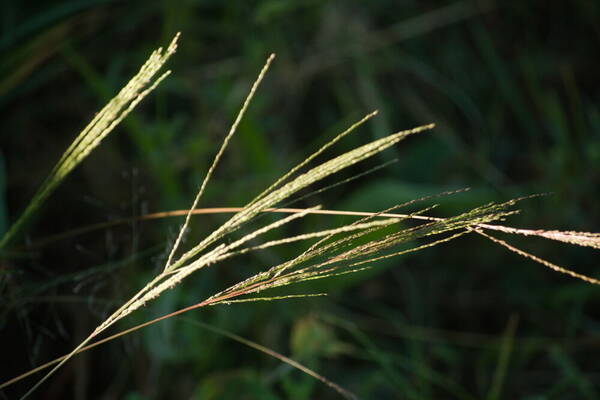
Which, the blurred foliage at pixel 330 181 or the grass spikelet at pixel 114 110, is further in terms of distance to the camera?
the blurred foliage at pixel 330 181

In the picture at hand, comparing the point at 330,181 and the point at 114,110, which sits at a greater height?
the point at 330,181

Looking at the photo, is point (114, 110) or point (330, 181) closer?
point (114, 110)

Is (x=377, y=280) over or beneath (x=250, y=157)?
beneath

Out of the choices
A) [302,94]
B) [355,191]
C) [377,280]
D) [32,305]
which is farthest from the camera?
[302,94]

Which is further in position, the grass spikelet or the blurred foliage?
the blurred foliage

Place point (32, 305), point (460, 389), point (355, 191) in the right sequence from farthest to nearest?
point (355, 191) → point (460, 389) → point (32, 305)

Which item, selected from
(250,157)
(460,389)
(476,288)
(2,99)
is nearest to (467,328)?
(476,288)

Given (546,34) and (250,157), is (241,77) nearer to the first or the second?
(250,157)

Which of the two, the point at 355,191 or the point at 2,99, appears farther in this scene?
the point at 355,191
